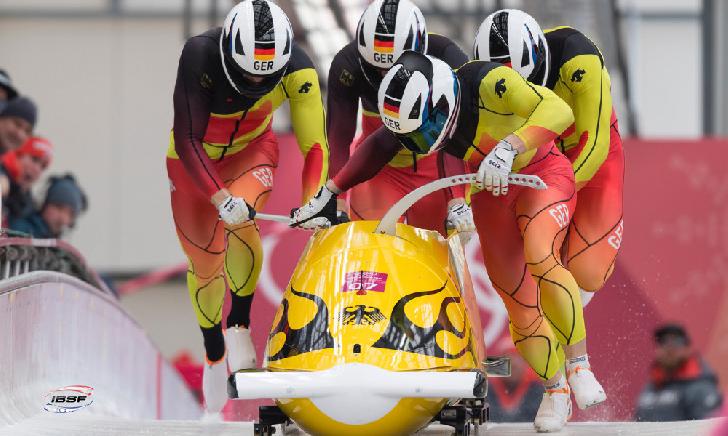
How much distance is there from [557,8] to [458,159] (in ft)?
17.8

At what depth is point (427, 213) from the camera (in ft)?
19.2

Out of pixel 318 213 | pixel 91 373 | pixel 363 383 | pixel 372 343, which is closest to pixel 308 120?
pixel 318 213

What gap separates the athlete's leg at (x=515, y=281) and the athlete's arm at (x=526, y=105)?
0.44 meters

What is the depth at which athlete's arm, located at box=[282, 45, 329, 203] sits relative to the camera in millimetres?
5828

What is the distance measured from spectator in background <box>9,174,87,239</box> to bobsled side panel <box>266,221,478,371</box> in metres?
3.66

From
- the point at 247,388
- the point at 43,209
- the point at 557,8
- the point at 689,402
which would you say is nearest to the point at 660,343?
the point at 689,402

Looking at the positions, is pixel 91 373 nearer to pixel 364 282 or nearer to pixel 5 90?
pixel 5 90

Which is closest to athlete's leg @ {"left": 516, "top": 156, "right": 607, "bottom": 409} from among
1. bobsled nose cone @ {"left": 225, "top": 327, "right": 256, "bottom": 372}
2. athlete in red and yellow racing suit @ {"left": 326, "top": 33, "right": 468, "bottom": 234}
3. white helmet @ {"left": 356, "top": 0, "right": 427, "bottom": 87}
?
athlete in red and yellow racing suit @ {"left": 326, "top": 33, "right": 468, "bottom": 234}

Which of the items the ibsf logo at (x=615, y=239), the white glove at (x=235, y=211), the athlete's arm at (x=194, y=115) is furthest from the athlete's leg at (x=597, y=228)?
the athlete's arm at (x=194, y=115)

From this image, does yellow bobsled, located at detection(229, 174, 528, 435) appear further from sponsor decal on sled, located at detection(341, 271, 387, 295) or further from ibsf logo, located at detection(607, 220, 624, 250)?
ibsf logo, located at detection(607, 220, 624, 250)

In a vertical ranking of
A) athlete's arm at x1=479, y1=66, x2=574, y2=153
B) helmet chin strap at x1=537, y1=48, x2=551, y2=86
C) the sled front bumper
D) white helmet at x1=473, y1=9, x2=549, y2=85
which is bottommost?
the sled front bumper

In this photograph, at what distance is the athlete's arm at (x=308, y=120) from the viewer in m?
5.83

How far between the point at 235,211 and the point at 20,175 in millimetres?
2811

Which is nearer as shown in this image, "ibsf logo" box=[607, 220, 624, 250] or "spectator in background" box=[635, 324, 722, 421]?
"ibsf logo" box=[607, 220, 624, 250]
